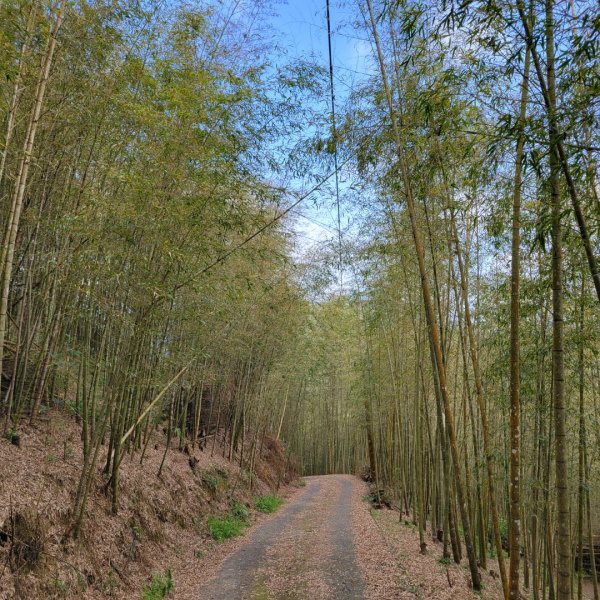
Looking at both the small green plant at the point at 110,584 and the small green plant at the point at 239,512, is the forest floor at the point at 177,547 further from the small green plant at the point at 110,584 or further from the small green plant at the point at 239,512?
the small green plant at the point at 239,512

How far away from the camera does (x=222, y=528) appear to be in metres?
6.99

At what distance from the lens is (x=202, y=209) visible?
4.23 m

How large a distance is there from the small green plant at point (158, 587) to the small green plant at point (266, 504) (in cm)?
520

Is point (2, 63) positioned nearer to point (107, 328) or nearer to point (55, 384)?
point (107, 328)

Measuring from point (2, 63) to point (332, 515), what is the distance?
9058 millimetres

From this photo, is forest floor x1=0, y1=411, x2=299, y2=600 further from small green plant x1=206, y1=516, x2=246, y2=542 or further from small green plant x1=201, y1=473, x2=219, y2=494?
small green plant x1=201, y1=473, x2=219, y2=494

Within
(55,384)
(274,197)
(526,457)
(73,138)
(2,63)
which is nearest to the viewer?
(2,63)

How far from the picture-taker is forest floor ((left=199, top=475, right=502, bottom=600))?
14.8ft

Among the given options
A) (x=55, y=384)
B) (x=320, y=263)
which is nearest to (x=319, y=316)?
(x=320, y=263)

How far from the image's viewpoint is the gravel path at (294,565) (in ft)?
14.7

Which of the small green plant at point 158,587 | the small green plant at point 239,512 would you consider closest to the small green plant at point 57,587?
the small green plant at point 158,587

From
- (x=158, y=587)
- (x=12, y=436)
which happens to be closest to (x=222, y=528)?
(x=158, y=587)

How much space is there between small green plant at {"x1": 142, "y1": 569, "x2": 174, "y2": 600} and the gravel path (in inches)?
13.8

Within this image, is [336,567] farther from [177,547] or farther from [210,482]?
[210,482]
